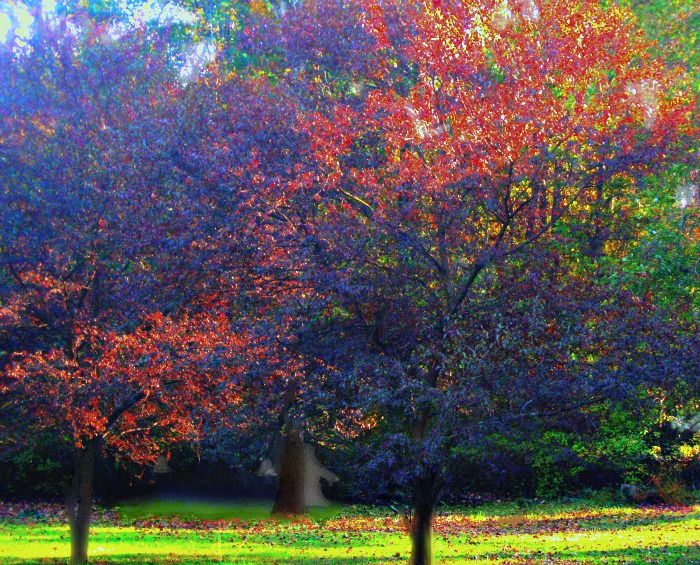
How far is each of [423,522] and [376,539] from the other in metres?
6.33

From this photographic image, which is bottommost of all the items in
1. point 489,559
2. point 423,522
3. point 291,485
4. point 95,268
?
point 489,559

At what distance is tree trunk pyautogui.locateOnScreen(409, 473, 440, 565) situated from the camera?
36.9 feet

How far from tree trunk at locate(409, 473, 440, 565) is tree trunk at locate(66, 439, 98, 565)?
5.24 m

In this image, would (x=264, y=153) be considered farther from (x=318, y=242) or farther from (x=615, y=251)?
(x=615, y=251)

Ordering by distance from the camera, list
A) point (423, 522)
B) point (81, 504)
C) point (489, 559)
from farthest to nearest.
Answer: point (489, 559), point (81, 504), point (423, 522)

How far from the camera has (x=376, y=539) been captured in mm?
17375

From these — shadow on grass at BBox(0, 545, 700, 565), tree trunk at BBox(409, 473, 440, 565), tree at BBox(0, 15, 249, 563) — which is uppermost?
tree at BBox(0, 15, 249, 563)

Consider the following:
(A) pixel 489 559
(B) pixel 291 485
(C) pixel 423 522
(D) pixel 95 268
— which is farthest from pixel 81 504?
(B) pixel 291 485

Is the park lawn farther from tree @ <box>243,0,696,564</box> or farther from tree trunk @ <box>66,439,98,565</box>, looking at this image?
tree @ <box>243,0,696,564</box>

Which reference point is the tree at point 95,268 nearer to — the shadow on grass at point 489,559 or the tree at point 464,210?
the shadow on grass at point 489,559

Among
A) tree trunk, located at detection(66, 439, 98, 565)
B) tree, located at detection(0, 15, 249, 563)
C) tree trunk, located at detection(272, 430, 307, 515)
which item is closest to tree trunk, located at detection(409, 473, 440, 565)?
tree, located at detection(0, 15, 249, 563)

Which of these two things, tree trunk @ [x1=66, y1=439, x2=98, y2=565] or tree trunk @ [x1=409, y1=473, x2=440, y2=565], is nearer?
tree trunk @ [x1=409, y1=473, x2=440, y2=565]

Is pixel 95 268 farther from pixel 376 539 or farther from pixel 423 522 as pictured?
pixel 376 539

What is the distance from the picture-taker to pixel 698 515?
19.5 meters
